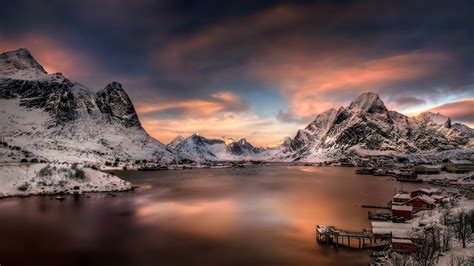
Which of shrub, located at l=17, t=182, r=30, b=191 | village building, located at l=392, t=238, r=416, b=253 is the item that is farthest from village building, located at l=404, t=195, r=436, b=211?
shrub, located at l=17, t=182, r=30, b=191

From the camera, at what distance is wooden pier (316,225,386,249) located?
45987mm

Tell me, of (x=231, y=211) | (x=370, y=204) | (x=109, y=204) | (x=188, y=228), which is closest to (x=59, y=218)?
(x=109, y=204)

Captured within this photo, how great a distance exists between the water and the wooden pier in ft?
5.15

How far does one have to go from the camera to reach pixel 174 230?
184ft

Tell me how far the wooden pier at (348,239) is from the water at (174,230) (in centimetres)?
157

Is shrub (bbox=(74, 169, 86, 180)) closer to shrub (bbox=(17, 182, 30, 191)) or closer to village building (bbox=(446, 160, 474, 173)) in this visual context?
shrub (bbox=(17, 182, 30, 191))

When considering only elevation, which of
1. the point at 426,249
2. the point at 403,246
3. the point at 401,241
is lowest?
the point at 403,246

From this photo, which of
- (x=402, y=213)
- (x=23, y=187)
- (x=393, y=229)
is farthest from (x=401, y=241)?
(x=23, y=187)

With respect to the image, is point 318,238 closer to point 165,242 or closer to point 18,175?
point 165,242

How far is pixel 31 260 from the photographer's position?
130 feet

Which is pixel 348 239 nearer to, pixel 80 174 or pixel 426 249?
pixel 426 249

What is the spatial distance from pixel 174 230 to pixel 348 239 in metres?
25.9

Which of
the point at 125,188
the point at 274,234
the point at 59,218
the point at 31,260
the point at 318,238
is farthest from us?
the point at 125,188

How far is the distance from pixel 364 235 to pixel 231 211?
33.3m
